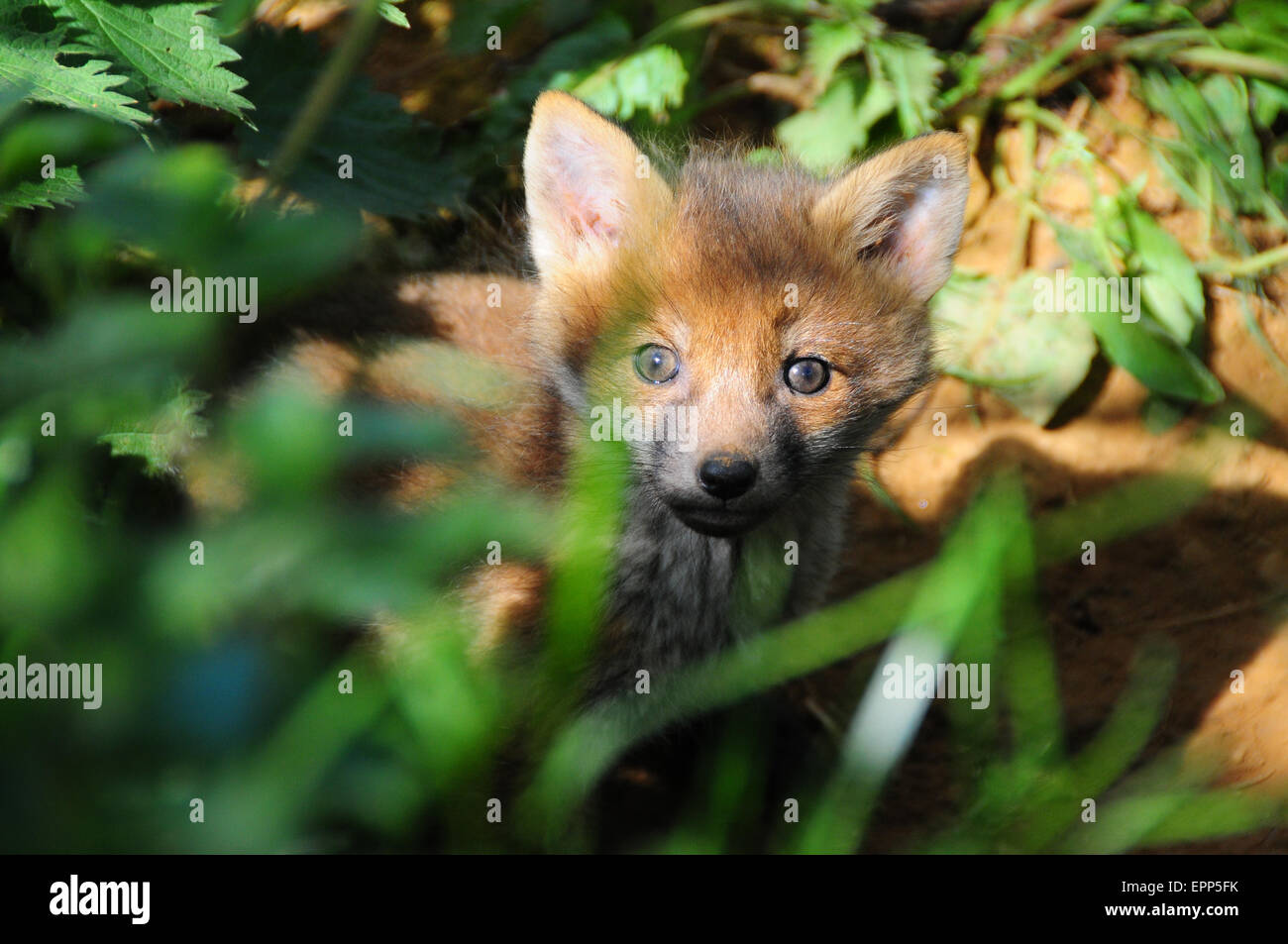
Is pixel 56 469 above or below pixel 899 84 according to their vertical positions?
below

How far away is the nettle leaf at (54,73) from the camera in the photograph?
233 centimetres

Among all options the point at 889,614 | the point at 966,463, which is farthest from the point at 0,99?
the point at 966,463

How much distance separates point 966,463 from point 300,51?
8.85ft

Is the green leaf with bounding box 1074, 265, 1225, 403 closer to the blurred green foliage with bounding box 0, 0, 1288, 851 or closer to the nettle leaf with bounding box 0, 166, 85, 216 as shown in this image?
the blurred green foliage with bounding box 0, 0, 1288, 851

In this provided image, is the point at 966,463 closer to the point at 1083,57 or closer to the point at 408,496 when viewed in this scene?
the point at 1083,57

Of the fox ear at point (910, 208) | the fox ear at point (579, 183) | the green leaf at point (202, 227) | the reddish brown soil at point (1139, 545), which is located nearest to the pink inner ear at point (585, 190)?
the fox ear at point (579, 183)

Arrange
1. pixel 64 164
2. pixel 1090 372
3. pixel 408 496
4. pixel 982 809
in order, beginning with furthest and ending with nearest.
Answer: pixel 1090 372 → pixel 408 496 → pixel 64 164 → pixel 982 809

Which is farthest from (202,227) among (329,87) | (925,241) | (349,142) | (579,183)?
(349,142)

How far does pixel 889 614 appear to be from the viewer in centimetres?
178

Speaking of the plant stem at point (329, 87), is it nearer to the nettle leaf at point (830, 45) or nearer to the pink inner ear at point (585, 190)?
the pink inner ear at point (585, 190)

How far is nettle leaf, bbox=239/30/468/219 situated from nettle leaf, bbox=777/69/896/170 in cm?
143

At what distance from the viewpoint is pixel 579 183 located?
9.76 ft

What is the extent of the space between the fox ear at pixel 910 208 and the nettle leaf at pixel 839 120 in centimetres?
119

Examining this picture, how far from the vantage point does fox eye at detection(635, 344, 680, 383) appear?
275 cm
